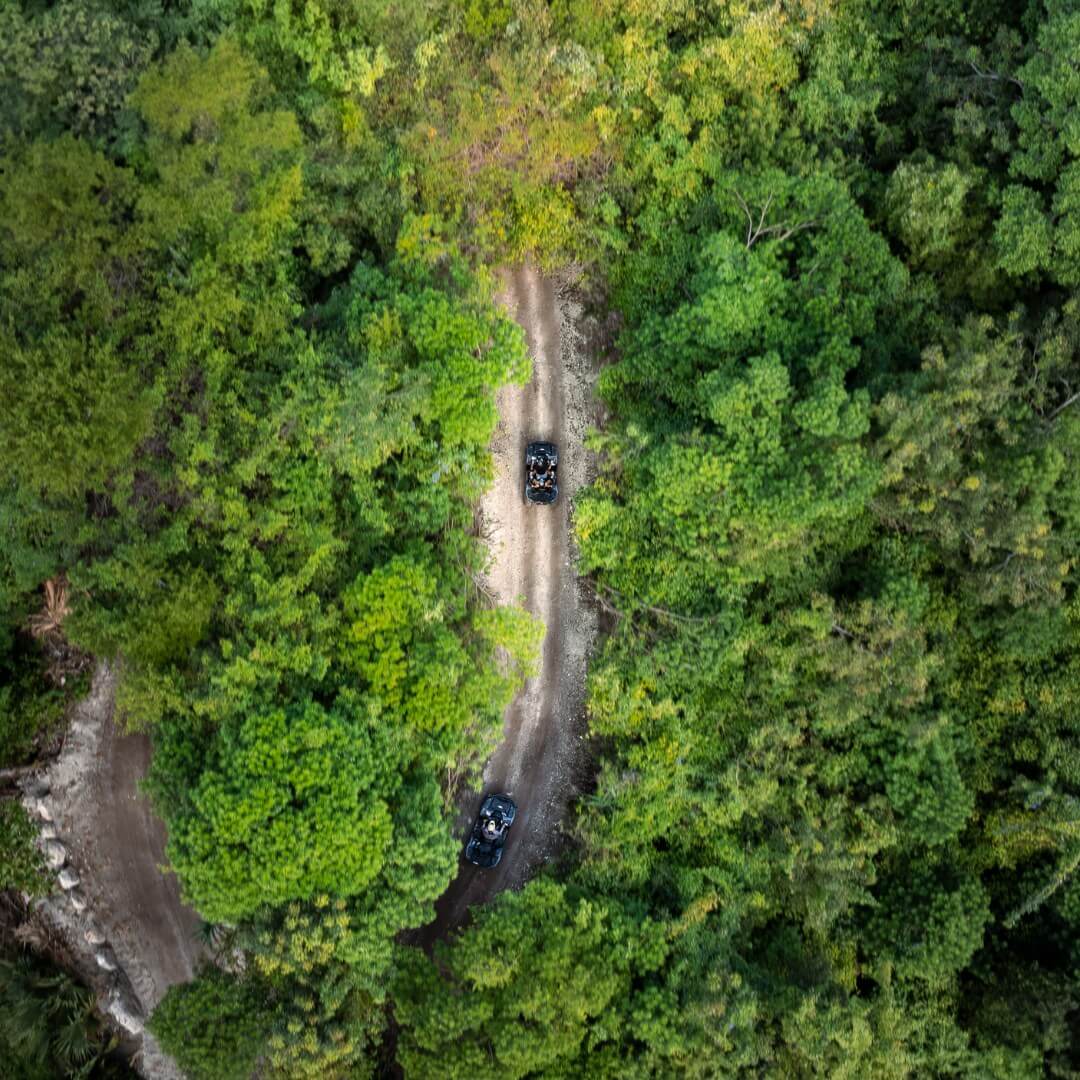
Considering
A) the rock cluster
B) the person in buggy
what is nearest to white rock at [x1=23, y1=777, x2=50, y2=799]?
the rock cluster

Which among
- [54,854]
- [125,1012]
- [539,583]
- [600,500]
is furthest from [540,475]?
[125,1012]

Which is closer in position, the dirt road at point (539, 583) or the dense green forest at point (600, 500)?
the dense green forest at point (600, 500)

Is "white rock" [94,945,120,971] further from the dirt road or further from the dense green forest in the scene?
the dirt road

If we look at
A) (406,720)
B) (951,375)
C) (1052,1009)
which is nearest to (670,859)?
(406,720)

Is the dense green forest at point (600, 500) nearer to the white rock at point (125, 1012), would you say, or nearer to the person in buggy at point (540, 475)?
the person in buggy at point (540, 475)

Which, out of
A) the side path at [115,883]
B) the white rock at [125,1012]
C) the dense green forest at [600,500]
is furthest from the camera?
the side path at [115,883]

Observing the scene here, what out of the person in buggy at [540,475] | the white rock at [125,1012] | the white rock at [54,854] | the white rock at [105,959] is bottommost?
the white rock at [125,1012]

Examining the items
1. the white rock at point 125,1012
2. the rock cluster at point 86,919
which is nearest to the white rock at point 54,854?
the rock cluster at point 86,919
